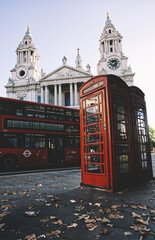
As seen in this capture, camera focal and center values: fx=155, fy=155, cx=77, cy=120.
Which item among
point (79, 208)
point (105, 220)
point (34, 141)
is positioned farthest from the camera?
point (34, 141)

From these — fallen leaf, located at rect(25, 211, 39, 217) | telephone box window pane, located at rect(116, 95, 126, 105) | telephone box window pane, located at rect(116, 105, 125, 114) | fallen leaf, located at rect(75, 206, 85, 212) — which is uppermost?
telephone box window pane, located at rect(116, 95, 126, 105)

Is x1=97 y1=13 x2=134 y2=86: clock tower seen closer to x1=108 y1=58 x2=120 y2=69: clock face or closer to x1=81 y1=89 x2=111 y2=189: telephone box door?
x1=108 y1=58 x2=120 y2=69: clock face

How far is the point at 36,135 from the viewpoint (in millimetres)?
10281

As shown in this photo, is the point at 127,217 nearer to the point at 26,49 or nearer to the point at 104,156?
the point at 104,156

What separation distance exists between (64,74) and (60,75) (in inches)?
43.6

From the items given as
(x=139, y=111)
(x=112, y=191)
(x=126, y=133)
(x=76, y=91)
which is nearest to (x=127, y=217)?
(x=112, y=191)

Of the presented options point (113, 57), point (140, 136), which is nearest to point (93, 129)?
point (140, 136)

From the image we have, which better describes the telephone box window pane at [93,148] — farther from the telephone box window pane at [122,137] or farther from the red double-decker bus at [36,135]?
the red double-decker bus at [36,135]

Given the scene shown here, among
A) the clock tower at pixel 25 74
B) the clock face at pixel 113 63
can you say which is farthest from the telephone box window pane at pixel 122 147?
the clock face at pixel 113 63

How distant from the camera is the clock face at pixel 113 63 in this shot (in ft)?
137

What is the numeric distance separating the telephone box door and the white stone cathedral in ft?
112

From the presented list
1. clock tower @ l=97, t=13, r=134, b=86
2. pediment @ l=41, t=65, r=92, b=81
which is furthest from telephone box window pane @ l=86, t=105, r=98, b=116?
clock tower @ l=97, t=13, r=134, b=86

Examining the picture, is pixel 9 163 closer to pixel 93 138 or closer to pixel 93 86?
pixel 93 138

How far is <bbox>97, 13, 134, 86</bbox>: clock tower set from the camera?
132 ft
